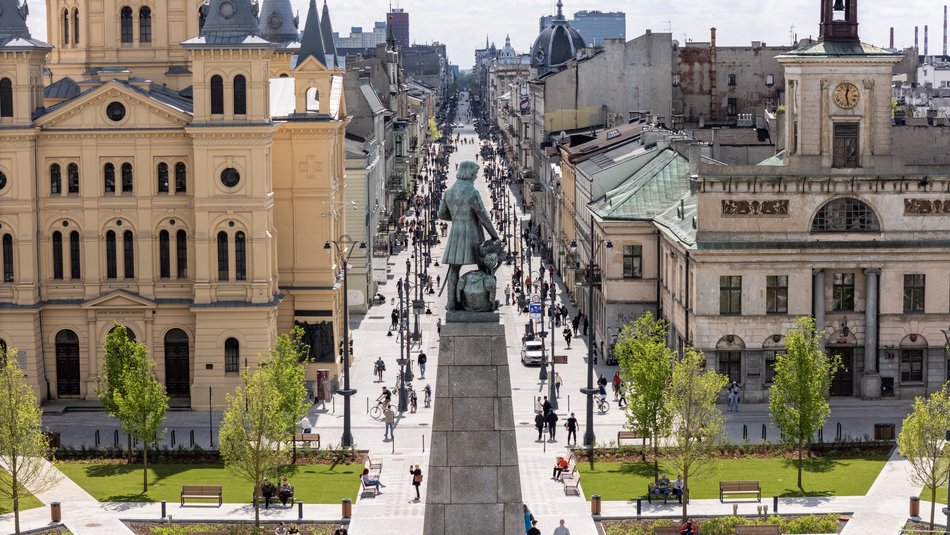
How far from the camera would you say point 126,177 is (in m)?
80.9

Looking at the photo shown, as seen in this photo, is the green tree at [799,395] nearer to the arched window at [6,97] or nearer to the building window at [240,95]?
the building window at [240,95]

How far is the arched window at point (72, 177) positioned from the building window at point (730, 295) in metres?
28.8

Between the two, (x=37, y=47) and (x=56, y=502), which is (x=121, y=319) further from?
(x=56, y=502)

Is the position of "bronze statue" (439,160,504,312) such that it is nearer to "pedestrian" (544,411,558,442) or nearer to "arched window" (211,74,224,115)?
"pedestrian" (544,411,558,442)

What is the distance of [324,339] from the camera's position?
86.0 m

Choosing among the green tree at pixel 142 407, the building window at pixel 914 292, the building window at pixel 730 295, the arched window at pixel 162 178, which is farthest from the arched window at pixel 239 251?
the building window at pixel 914 292

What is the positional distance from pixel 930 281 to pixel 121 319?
3578 cm

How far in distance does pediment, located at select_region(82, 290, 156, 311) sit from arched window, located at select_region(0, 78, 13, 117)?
29.4ft

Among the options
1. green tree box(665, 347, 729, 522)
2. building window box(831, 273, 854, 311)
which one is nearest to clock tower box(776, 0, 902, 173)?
building window box(831, 273, 854, 311)

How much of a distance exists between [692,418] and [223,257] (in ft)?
92.6

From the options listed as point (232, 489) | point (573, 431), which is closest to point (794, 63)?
point (573, 431)

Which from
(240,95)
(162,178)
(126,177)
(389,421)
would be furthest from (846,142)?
(126,177)

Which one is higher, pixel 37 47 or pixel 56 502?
pixel 37 47

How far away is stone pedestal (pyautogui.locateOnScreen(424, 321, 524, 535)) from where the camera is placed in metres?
39.2
